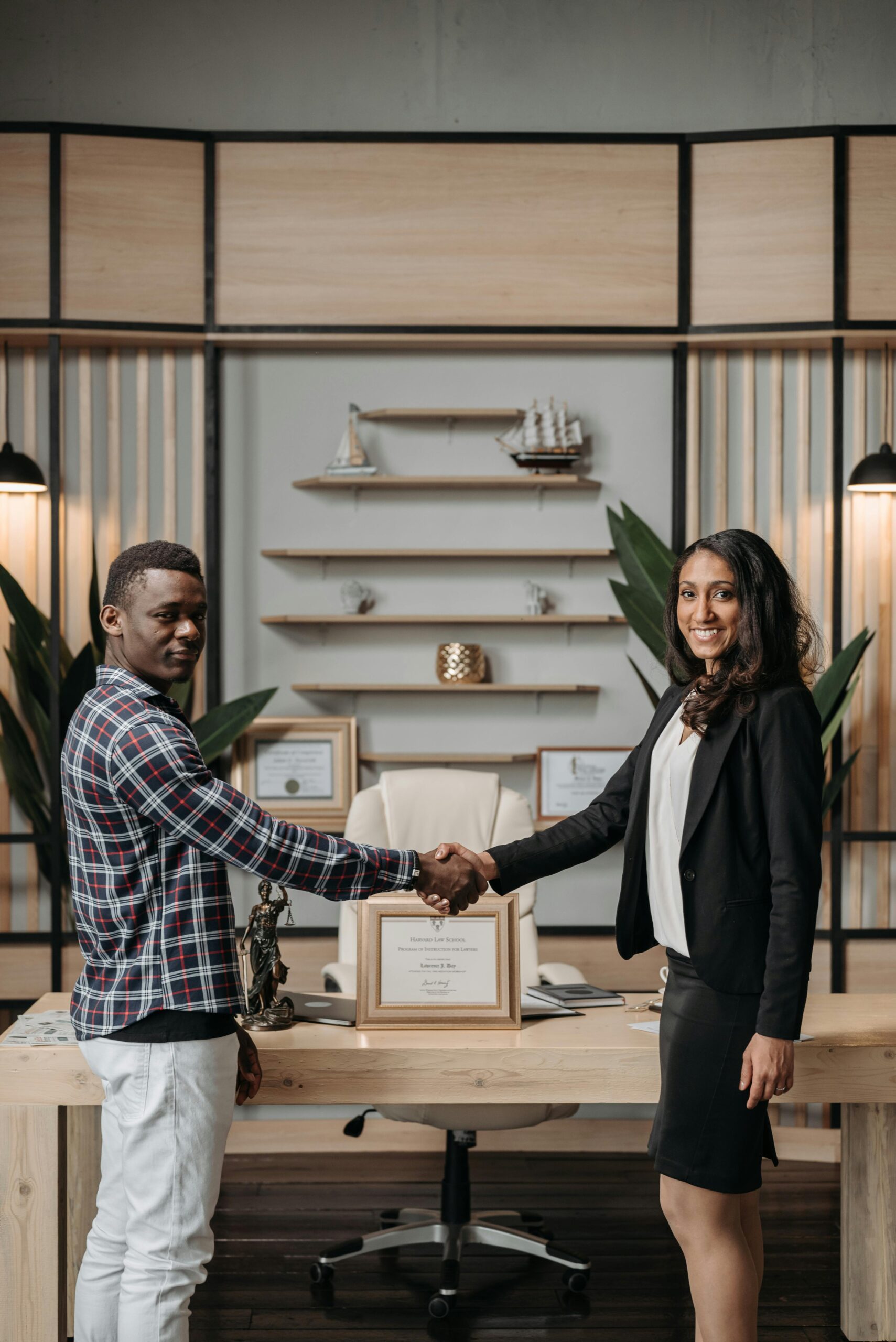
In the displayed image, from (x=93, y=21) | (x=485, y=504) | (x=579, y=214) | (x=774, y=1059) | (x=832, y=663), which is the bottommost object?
(x=774, y=1059)

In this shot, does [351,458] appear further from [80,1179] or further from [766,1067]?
[766,1067]

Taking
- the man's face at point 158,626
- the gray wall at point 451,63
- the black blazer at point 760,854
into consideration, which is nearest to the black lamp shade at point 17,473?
the gray wall at point 451,63

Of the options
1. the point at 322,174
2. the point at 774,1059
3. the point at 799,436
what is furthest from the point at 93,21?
the point at 774,1059

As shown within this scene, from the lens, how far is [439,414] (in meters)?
3.74

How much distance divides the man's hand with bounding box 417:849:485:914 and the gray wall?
8.80 feet

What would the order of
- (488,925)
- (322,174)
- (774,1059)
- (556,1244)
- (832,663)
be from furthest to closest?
1. (322,174)
2. (832,663)
3. (556,1244)
4. (488,925)
5. (774,1059)

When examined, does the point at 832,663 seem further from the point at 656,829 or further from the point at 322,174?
the point at 322,174

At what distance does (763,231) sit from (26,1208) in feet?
10.8

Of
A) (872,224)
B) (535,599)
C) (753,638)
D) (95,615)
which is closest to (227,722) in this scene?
(95,615)

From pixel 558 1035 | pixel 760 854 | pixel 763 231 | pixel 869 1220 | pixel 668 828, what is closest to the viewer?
pixel 760 854

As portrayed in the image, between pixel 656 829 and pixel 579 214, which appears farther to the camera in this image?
pixel 579 214

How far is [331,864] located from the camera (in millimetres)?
1812

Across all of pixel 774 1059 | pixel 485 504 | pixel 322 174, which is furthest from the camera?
pixel 485 504

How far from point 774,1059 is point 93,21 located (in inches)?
147
